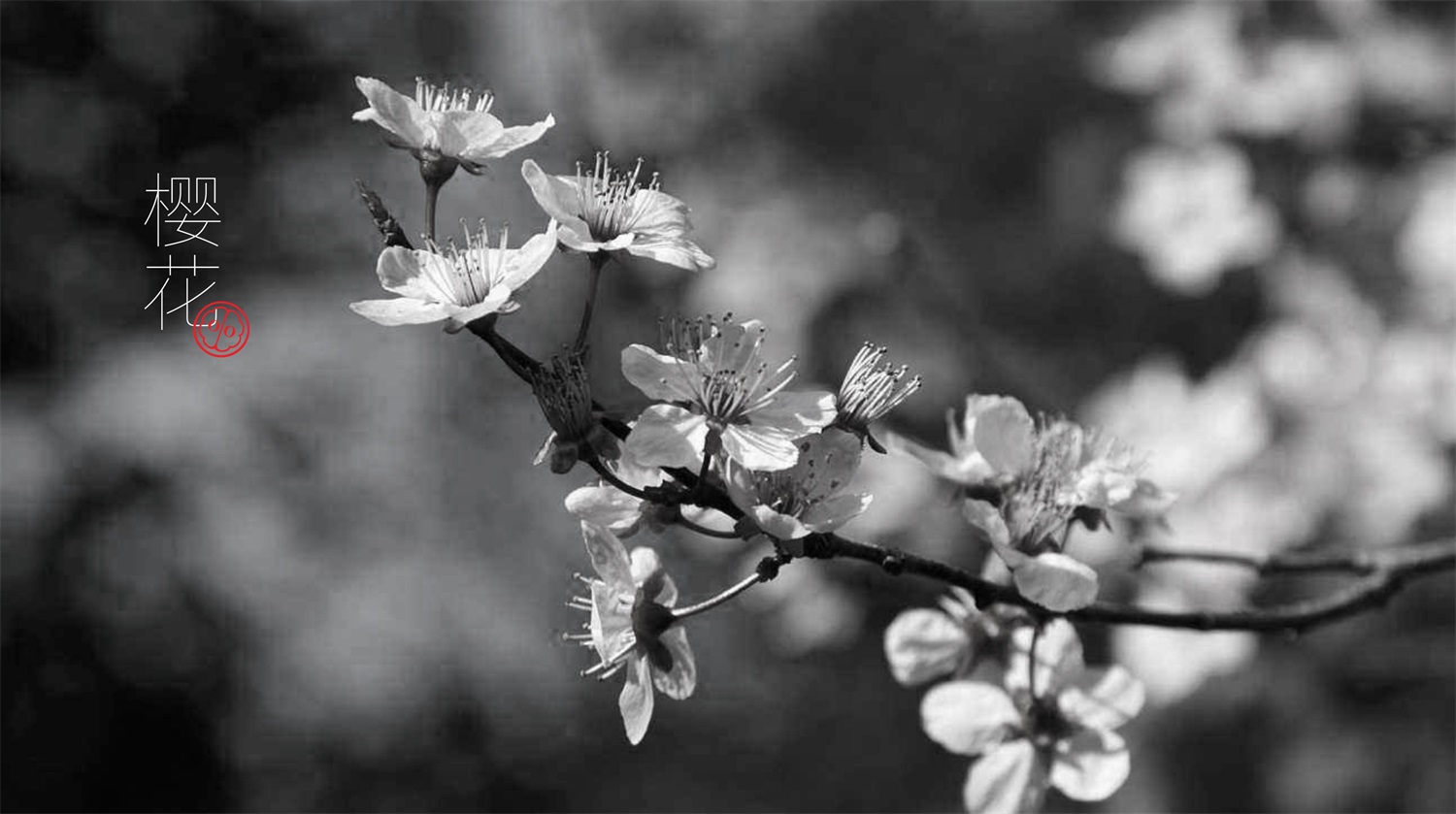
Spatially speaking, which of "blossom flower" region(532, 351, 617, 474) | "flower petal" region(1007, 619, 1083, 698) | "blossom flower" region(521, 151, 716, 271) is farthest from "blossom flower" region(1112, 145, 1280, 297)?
"blossom flower" region(532, 351, 617, 474)

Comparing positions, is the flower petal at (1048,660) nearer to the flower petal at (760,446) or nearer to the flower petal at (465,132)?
the flower petal at (760,446)

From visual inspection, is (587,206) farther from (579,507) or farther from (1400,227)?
(1400,227)

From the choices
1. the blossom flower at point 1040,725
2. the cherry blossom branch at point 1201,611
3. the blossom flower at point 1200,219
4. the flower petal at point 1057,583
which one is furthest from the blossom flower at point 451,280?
the blossom flower at point 1200,219

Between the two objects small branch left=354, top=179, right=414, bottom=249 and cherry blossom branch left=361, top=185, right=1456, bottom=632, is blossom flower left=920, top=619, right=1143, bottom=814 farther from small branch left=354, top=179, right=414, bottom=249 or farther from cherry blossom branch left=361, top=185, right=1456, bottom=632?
small branch left=354, top=179, right=414, bottom=249

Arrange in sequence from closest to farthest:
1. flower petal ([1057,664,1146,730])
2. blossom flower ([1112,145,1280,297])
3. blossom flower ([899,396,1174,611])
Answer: blossom flower ([899,396,1174,611]), flower petal ([1057,664,1146,730]), blossom flower ([1112,145,1280,297])

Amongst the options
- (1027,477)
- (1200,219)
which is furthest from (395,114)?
(1200,219)

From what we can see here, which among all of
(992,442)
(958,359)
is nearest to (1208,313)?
(958,359)
